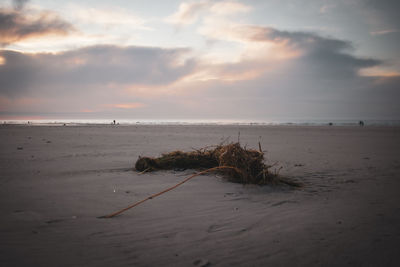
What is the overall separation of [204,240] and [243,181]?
2305 millimetres

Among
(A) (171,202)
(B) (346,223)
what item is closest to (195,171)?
(A) (171,202)

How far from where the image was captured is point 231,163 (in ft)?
15.4

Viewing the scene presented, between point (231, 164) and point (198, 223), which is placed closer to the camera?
point (198, 223)

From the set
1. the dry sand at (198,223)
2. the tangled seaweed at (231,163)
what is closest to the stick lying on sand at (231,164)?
the tangled seaweed at (231,163)

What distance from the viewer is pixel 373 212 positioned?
117 inches

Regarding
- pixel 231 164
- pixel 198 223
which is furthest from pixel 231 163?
pixel 198 223

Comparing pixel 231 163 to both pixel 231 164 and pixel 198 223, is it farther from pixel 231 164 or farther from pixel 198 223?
pixel 198 223

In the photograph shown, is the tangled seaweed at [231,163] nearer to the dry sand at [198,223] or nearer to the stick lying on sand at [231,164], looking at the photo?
the stick lying on sand at [231,164]

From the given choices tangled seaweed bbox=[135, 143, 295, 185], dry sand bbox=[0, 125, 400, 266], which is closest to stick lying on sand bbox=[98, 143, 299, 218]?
tangled seaweed bbox=[135, 143, 295, 185]

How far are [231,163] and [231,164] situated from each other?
0.07 feet

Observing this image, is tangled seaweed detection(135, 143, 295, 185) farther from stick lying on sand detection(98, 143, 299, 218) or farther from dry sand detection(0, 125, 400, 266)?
dry sand detection(0, 125, 400, 266)

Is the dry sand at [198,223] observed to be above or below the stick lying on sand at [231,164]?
below

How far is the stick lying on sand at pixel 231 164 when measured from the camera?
4.38m

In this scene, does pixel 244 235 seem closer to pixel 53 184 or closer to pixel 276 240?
pixel 276 240
